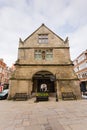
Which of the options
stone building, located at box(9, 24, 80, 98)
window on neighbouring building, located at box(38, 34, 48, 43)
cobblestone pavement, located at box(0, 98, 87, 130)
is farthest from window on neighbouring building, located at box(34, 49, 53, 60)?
cobblestone pavement, located at box(0, 98, 87, 130)

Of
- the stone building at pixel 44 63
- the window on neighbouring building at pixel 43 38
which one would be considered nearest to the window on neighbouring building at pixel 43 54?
the stone building at pixel 44 63

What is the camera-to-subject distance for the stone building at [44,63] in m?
17.1

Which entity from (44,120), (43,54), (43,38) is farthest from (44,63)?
(44,120)

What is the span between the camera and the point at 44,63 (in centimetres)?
1838

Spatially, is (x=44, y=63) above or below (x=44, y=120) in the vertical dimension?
above

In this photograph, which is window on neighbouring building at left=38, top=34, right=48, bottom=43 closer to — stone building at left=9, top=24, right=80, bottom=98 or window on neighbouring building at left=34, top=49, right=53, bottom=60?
stone building at left=9, top=24, right=80, bottom=98

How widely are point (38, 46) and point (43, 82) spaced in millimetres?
8799

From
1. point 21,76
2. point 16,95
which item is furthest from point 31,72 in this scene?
point 16,95

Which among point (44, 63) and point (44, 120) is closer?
point (44, 120)

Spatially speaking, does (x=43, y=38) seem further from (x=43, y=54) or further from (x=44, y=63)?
(x=44, y=63)

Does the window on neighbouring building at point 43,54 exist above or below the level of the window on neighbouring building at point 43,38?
below

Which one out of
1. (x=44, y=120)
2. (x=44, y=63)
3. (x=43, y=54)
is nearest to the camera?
(x=44, y=120)

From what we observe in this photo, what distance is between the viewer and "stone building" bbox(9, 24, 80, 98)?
1711 cm

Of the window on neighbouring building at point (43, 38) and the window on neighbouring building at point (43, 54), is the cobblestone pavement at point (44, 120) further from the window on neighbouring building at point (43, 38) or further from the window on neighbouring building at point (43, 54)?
the window on neighbouring building at point (43, 38)
